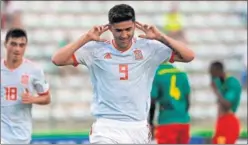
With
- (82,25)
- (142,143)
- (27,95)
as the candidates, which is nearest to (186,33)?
(82,25)

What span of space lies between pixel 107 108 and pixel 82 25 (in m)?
11.9

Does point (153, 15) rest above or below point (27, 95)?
above

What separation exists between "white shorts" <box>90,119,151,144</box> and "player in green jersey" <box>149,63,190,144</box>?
10.5 ft

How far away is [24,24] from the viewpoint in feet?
63.6

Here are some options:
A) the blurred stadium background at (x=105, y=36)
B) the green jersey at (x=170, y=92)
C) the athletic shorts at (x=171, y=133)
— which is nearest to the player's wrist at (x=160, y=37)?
the green jersey at (x=170, y=92)

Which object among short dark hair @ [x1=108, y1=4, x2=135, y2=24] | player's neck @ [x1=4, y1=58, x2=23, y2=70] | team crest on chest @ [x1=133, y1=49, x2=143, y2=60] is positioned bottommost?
player's neck @ [x1=4, y1=58, x2=23, y2=70]

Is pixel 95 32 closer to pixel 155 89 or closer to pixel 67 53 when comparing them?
pixel 67 53

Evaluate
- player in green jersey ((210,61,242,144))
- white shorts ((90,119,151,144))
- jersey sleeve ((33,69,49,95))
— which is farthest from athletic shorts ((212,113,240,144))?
white shorts ((90,119,151,144))

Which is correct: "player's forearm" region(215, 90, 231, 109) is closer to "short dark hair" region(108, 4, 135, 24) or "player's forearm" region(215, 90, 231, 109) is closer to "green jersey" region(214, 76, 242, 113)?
"green jersey" region(214, 76, 242, 113)

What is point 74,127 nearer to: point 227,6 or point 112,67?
point 227,6

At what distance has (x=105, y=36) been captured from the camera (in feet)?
63.0

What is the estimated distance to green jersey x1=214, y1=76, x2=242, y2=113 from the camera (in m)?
12.3

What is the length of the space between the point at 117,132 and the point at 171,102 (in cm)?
355

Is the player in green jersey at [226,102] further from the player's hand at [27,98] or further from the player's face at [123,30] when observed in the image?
the player's face at [123,30]
